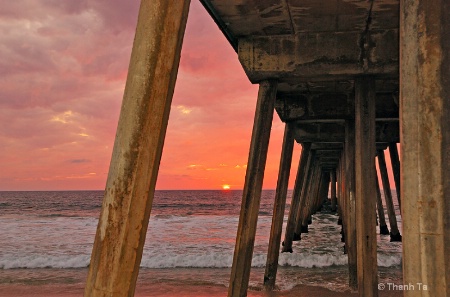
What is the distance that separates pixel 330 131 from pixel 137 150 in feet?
32.4

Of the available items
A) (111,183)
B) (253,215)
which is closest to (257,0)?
(253,215)

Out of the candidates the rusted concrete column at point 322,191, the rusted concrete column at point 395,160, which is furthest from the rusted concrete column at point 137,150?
the rusted concrete column at point 322,191

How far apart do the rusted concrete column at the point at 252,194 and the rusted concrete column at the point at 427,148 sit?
10.5 ft

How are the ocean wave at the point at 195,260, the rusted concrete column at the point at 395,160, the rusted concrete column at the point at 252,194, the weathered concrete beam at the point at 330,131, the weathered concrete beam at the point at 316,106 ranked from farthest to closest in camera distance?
the rusted concrete column at the point at 395,160, the weathered concrete beam at the point at 330,131, the ocean wave at the point at 195,260, the weathered concrete beam at the point at 316,106, the rusted concrete column at the point at 252,194

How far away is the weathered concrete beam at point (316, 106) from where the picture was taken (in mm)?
8148

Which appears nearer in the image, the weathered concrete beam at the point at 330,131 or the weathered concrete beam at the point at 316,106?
the weathered concrete beam at the point at 316,106

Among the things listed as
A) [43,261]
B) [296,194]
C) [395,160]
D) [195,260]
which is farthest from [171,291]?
[395,160]

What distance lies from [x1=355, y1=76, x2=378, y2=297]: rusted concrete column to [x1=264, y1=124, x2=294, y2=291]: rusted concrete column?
214cm

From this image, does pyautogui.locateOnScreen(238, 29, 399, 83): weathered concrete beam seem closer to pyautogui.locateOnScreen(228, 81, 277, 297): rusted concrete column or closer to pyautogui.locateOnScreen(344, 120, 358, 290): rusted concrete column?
pyautogui.locateOnScreen(228, 81, 277, 297): rusted concrete column

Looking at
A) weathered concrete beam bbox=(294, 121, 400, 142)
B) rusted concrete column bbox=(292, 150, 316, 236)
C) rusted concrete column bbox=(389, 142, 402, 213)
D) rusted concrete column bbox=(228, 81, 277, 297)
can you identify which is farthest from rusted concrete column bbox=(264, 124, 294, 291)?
rusted concrete column bbox=(389, 142, 402, 213)

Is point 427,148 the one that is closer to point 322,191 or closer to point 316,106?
point 316,106

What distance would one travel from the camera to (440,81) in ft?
6.58

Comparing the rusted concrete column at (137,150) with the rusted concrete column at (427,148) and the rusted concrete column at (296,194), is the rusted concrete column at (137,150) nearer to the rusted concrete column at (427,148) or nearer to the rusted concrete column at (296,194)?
the rusted concrete column at (427,148)

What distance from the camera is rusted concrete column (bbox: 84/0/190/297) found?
75.4 inches
